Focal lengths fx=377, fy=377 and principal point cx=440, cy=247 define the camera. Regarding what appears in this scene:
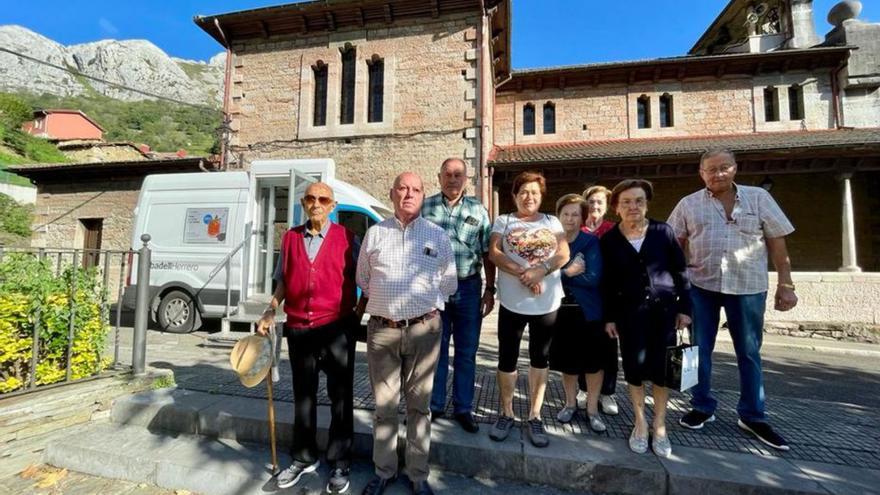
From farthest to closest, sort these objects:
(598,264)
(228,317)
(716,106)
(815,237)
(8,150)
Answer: (8,150) < (716,106) < (815,237) < (228,317) < (598,264)

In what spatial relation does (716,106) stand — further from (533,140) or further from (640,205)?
(640,205)

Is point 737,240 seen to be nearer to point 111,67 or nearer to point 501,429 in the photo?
point 501,429

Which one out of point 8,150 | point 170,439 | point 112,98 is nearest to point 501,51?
point 170,439

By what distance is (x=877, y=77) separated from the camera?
12.5m

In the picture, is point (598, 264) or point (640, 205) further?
point (598, 264)

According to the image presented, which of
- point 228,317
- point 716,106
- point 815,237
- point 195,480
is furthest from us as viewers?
point 716,106

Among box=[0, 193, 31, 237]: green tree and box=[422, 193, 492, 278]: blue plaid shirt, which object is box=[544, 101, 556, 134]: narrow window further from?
box=[0, 193, 31, 237]: green tree

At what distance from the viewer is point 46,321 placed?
3.01 m

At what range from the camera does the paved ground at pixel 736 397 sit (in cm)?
263

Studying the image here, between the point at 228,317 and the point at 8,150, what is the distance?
4242cm

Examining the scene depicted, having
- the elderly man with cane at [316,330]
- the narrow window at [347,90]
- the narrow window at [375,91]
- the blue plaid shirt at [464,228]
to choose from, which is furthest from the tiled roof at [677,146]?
the elderly man with cane at [316,330]

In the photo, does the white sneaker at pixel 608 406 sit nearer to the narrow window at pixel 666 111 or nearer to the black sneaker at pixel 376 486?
the black sneaker at pixel 376 486

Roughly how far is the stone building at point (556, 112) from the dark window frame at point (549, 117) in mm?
48

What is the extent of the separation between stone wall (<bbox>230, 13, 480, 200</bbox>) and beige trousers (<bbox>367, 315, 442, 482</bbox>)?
8905 mm
